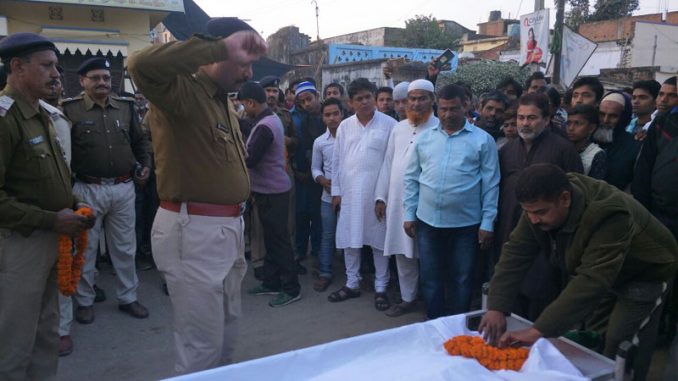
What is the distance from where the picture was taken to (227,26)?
7.93 feet

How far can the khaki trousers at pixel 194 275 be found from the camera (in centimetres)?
260

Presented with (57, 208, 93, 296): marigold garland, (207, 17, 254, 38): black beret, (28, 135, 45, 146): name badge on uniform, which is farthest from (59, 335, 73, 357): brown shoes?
(207, 17, 254, 38): black beret

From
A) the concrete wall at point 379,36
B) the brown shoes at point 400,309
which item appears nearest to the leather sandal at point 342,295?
the brown shoes at point 400,309

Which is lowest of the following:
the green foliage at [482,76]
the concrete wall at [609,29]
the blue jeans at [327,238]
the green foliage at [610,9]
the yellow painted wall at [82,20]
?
the blue jeans at [327,238]

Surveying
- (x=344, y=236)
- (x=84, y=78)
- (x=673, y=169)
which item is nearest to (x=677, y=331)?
(x=673, y=169)

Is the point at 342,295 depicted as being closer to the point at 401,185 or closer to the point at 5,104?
the point at 401,185

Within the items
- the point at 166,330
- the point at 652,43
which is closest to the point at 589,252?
the point at 166,330

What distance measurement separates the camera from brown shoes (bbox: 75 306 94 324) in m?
4.26

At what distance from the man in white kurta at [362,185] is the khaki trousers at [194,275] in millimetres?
2218

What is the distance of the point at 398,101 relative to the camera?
543 centimetres

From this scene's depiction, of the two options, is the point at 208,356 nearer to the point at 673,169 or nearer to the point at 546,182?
the point at 546,182

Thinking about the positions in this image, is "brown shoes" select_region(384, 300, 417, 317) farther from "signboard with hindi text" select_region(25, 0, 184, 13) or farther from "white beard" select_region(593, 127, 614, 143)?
"signboard with hindi text" select_region(25, 0, 184, 13)

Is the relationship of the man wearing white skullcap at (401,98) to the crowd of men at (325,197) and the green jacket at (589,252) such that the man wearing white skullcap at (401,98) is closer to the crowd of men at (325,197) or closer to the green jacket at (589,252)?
the crowd of men at (325,197)

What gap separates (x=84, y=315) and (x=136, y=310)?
1.30ft
